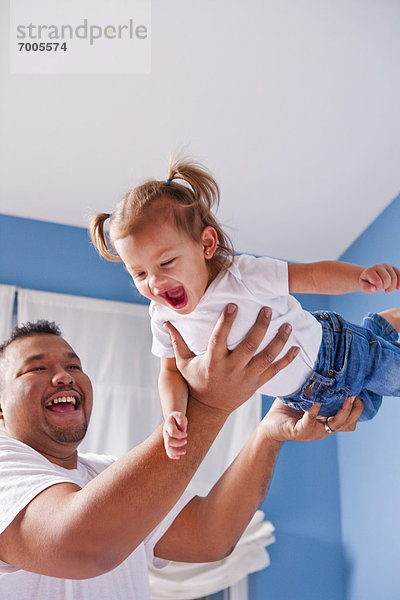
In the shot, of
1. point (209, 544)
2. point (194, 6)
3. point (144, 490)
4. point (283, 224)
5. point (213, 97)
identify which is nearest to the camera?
point (144, 490)

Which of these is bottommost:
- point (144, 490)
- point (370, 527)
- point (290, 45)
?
point (370, 527)

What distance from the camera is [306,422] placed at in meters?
1.81

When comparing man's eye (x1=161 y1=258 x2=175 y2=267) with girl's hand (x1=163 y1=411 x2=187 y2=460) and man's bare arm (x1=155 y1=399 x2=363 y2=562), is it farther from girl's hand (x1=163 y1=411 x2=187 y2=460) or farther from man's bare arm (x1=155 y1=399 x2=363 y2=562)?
man's bare arm (x1=155 y1=399 x2=363 y2=562)

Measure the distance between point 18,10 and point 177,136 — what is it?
2.84ft

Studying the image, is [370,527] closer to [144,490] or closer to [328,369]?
[328,369]

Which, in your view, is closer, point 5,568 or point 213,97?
point 5,568

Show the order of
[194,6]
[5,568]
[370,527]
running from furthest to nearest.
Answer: [370,527] → [194,6] → [5,568]

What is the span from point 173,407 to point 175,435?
0.12 m

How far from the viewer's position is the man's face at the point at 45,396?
2.03 metres

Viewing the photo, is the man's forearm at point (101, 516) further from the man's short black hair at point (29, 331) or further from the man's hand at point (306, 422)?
the man's short black hair at point (29, 331)

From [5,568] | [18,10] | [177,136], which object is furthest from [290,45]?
[5,568]

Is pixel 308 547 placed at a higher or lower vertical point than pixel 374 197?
lower

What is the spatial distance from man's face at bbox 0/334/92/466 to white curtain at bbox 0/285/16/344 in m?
1.25

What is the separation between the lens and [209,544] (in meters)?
1.99
